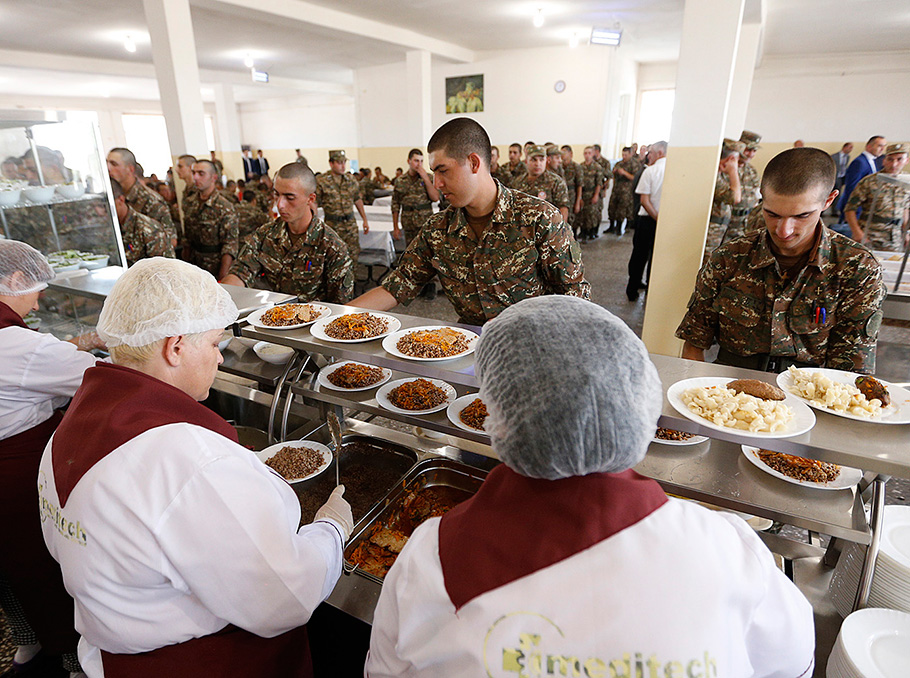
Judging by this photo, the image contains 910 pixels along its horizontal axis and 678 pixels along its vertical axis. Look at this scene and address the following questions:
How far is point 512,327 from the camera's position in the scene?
0.70 m

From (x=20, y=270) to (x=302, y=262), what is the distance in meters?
1.27

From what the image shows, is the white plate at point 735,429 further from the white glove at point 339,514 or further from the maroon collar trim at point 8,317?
the maroon collar trim at point 8,317

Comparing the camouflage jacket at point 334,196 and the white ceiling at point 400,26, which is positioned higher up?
the white ceiling at point 400,26

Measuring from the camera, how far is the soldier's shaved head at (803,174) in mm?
1660

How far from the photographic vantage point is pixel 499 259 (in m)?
2.25

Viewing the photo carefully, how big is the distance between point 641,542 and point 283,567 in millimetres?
715

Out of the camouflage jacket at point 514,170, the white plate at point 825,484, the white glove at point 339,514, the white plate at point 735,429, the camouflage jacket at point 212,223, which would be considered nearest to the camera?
the white plate at point 735,429

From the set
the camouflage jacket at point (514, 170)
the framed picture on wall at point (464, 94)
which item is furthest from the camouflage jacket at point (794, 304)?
the framed picture on wall at point (464, 94)

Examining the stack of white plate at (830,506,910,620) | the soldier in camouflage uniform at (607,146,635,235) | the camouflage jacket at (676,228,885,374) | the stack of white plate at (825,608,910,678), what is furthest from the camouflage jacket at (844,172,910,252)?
the soldier in camouflage uniform at (607,146,635,235)

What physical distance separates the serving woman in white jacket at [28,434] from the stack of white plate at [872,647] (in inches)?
87.8

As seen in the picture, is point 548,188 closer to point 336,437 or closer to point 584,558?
point 336,437

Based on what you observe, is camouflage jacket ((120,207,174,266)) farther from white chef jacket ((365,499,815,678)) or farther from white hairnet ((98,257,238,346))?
white chef jacket ((365,499,815,678))

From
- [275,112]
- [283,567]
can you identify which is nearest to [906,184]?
[283,567]

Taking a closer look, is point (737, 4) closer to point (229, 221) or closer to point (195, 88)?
point (229, 221)
